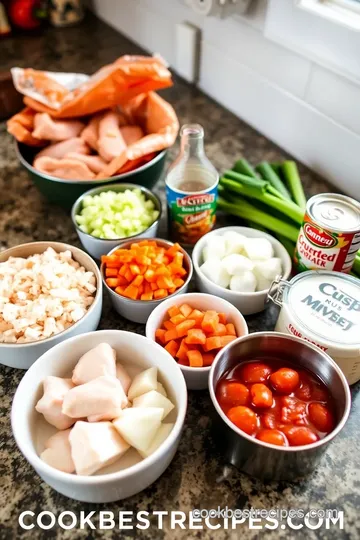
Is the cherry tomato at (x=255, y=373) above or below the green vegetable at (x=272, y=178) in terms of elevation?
below

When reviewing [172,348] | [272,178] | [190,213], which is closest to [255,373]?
[172,348]

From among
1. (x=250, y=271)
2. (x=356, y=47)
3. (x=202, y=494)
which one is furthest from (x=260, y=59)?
(x=202, y=494)

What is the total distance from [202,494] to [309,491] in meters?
0.16

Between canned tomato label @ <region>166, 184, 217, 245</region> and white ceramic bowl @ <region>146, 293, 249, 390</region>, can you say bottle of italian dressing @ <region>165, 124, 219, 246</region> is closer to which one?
canned tomato label @ <region>166, 184, 217, 245</region>

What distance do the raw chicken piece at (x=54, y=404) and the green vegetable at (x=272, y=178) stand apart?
67 centimetres

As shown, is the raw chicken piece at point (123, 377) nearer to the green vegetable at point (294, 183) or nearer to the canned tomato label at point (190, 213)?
the canned tomato label at point (190, 213)

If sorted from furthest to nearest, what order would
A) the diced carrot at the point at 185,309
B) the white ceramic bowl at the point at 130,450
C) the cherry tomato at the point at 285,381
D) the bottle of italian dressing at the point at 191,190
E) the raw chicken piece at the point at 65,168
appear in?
the raw chicken piece at the point at 65,168 → the bottle of italian dressing at the point at 191,190 → the diced carrot at the point at 185,309 → the cherry tomato at the point at 285,381 → the white ceramic bowl at the point at 130,450

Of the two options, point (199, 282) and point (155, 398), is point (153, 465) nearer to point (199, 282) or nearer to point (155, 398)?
point (155, 398)

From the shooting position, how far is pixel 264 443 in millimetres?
605

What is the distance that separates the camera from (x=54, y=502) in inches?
26.5

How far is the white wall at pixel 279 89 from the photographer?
1.10m

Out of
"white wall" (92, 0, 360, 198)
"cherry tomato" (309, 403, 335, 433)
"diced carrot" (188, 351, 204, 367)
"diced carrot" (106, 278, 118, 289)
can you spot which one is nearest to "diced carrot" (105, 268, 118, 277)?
"diced carrot" (106, 278, 118, 289)

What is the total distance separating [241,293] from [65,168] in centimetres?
51

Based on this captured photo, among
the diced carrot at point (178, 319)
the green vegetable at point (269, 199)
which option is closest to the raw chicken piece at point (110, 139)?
the green vegetable at point (269, 199)
